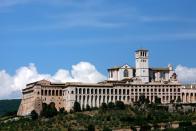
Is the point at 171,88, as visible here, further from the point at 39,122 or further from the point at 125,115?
the point at 39,122

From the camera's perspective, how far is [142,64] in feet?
471

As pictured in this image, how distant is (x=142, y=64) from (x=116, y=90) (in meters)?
9.93

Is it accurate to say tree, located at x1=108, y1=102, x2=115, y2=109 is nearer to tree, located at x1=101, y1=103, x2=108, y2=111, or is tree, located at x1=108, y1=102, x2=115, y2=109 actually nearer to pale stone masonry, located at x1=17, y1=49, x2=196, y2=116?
tree, located at x1=101, y1=103, x2=108, y2=111

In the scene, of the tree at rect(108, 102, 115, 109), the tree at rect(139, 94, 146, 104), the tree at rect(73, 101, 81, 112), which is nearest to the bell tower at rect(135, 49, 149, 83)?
the tree at rect(139, 94, 146, 104)

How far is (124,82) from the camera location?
13900 centimetres

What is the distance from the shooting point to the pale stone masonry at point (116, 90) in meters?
135

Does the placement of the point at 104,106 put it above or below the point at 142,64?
below

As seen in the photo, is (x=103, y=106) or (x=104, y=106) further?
(x=104, y=106)

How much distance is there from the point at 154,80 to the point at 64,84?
19.6 m

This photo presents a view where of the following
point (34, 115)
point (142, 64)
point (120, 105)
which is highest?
point (142, 64)

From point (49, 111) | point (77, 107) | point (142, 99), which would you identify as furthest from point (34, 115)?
point (142, 99)

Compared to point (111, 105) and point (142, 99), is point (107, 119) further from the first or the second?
point (142, 99)

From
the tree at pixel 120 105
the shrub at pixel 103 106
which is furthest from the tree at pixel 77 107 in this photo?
the tree at pixel 120 105

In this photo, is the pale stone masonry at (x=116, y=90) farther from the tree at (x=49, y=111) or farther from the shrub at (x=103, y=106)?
the shrub at (x=103, y=106)
